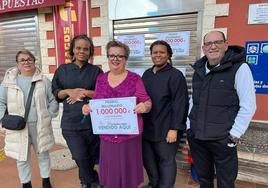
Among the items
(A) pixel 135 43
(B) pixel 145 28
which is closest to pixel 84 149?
(A) pixel 135 43

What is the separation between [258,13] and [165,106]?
1.64m

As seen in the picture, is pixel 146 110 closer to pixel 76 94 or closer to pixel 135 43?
pixel 76 94

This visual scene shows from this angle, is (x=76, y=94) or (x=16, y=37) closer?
(x=76, y=94)

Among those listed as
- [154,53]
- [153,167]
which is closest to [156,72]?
[154,53]

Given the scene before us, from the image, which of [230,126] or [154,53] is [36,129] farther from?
[230,126]

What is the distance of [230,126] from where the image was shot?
1.96 m

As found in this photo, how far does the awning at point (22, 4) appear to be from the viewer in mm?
4016

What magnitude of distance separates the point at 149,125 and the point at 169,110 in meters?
0.25

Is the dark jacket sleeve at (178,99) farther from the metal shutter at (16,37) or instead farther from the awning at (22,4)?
the metal shutter at (16,37)

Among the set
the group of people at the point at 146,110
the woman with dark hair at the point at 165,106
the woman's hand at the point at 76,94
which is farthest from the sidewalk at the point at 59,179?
the woman's hand at the point at 76,94

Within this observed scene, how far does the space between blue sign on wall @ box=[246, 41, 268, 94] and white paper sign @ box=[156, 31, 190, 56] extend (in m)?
0.78

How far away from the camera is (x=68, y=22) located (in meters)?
4.19

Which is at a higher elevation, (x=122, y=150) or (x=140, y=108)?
(x=140, y=108)

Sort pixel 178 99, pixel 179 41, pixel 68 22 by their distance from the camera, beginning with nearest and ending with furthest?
pixel 178 99 → pixel 179 41 → pixel 68 22
